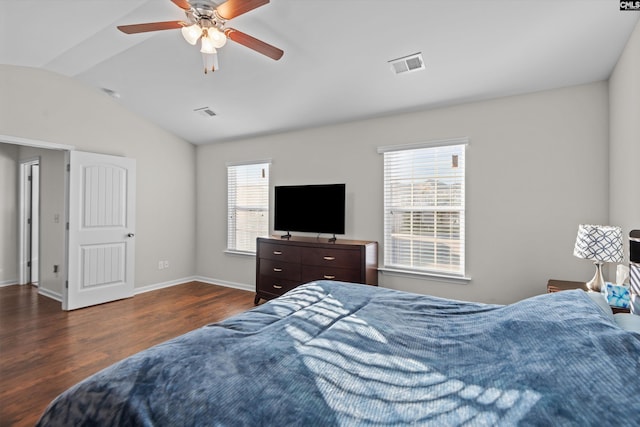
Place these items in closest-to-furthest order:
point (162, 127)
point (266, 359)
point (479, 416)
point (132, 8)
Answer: point (479, 416)
point (266, 359)
point (132, 8)
point (162, 127)

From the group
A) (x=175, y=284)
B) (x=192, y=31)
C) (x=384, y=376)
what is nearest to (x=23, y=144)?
(x=175, y=284)

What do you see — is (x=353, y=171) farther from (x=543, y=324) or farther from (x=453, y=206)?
(x=543, y=324)

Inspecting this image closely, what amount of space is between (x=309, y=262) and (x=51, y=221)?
390cm

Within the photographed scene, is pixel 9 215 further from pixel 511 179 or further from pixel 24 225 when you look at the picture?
pixel 511 179

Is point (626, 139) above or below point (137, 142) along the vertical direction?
below

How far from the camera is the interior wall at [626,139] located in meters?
2.14

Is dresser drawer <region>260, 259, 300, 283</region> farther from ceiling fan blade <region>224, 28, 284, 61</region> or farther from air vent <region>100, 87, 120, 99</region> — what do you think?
air vent <region>100, 87, 120, 99</region>

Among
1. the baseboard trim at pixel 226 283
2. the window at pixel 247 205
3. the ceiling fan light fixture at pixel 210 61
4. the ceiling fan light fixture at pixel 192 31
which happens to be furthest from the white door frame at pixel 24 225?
the ceiling fan light fixture at pixel 192 31

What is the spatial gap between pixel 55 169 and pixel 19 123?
3.10ft

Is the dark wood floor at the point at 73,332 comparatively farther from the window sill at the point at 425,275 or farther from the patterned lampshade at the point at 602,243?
the patterned lampshade at the point at 602,243

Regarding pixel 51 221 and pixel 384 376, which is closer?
pixel 384 376

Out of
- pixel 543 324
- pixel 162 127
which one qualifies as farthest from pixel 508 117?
pixel 162 127

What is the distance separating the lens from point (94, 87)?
4211 mm

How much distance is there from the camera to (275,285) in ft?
13.7
